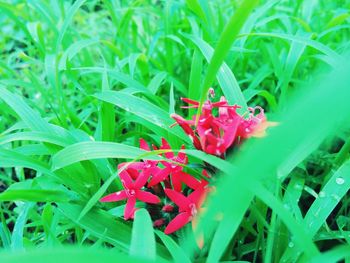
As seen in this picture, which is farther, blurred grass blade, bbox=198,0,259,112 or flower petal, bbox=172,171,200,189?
flower petal, bbox=172,171,200,189

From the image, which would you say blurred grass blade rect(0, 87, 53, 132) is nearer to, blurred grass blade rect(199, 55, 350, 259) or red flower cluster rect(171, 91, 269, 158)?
red flower cluster rect(171, 91, 269, 158)

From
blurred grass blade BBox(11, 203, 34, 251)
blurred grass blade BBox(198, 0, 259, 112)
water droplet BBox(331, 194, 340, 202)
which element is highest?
blurred grass blade BBox(198, 0, 259, 112)

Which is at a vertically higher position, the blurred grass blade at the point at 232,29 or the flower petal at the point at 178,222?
the blurred grass blade at the point at 232,29

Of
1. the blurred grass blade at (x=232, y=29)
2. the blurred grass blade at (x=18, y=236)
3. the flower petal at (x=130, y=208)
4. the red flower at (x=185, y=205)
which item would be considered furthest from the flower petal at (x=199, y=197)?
the blurred grass blade at (x=18, y=236)

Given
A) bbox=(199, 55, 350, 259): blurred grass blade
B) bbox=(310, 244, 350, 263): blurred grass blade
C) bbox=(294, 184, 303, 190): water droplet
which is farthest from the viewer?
bbox=(294, 184, 303, 190): water droplet

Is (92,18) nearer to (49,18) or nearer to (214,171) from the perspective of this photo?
(49,18)

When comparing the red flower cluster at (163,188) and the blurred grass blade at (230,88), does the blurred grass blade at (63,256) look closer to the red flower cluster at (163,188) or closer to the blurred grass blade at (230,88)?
the red flower cluster at (163,188)

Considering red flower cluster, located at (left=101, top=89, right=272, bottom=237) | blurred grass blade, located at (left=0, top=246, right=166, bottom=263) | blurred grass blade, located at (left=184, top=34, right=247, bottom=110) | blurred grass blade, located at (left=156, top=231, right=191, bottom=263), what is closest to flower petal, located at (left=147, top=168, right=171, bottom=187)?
red flower cluster, located at (left=101, top=89, right=272, bottom=237)
